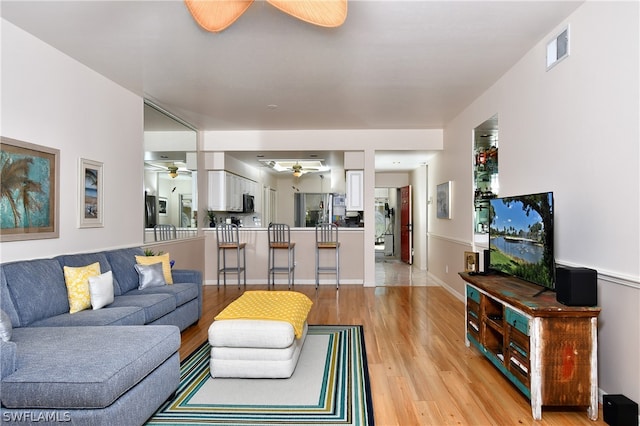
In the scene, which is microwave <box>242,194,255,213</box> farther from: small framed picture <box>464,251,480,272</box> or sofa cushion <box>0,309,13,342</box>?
sofa cushion <box>0,309,13,342</box>

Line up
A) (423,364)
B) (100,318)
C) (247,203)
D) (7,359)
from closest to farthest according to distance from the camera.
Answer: (7,359), (100,318), (423,364), (247,203)

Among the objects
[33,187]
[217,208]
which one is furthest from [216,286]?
[33,187]

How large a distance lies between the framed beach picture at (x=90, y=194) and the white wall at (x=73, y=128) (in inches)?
2.3

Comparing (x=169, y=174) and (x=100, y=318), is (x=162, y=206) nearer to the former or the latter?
(x=169, y=174)

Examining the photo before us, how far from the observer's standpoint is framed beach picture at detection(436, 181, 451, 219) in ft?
20.1

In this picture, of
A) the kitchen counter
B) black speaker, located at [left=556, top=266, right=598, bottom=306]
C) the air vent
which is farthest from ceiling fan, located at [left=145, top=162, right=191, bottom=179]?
black speaker, located at [left=556, top=266, right=598, bottom=306]

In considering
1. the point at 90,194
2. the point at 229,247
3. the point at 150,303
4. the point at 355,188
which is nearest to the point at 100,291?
the point at 150,303

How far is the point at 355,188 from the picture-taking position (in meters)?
6.82

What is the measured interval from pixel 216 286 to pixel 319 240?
1.95 m

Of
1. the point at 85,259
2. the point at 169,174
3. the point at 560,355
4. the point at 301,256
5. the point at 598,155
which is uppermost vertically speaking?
the point at 169,174

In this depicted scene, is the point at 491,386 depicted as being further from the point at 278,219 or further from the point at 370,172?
the point at 278,219

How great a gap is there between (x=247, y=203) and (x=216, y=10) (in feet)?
20.9

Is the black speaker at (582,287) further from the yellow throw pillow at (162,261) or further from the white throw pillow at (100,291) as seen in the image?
the yellow throw pillow at (162,261)

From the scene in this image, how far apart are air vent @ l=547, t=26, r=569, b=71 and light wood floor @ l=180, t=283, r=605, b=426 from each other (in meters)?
2.49
